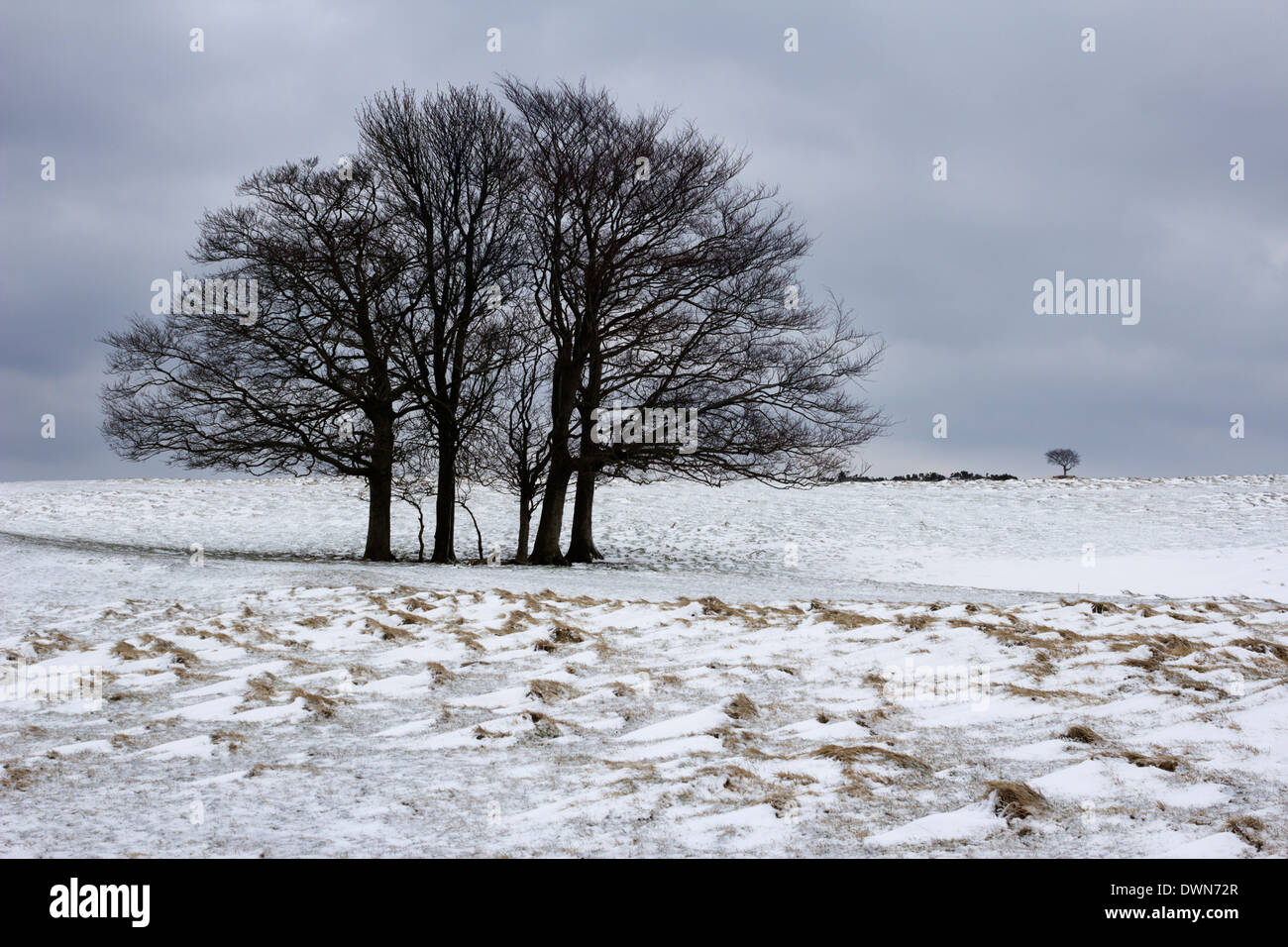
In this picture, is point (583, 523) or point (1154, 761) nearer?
point (1154, 761)

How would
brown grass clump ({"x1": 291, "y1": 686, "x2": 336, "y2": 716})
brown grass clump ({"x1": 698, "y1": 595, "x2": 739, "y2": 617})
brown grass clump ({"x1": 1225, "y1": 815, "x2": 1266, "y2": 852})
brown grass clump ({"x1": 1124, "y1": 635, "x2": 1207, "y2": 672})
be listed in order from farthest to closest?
brown grass clump ({"x1": 698, "y1": 595, "x2": 739, "y2": 617}) → brown grass clump ({"x1": 1124, "y1": 635, "x2": 1207, "y2": 672}) → brown grass clump ({"x1": 291, "y1": 686, "x2": 336, "y2": 716}) → brown grass clump ({"x1": 1225, "y1": 815, "x2": 1266, "y2": 852})

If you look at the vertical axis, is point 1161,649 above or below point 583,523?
below

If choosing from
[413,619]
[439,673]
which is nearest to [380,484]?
[413,619]

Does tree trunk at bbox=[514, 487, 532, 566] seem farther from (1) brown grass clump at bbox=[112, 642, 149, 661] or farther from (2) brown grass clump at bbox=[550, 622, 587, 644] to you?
(1) brown grass clump at bbox=[112, 642, 149, 661]

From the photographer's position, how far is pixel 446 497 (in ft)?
67.5

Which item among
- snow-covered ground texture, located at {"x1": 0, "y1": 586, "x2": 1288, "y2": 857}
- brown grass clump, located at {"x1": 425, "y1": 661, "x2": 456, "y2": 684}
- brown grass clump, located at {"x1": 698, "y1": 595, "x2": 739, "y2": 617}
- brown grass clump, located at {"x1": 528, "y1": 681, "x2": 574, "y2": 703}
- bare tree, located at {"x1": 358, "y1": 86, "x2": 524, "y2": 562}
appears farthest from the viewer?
bare tree, located at {"x1": 358, "y1": 86, "x2": 524, "y2": 562}

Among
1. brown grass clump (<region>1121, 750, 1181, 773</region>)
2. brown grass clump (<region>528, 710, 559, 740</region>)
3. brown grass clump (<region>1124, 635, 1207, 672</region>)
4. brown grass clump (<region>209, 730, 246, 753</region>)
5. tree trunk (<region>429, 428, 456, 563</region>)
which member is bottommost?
brown grass clump (<region>209, 730, 246, 753</region>)

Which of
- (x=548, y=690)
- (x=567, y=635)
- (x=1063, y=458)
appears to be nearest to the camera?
(x=548, y=690)

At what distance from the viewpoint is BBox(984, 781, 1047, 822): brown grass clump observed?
419 cm

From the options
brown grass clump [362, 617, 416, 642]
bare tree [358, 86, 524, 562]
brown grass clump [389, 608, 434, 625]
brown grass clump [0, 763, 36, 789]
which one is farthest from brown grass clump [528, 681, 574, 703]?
bare tree [358, 86, 524, 562]

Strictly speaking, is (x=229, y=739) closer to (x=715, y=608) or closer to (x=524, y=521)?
(x=715, y=608)

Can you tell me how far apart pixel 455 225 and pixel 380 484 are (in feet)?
19.4

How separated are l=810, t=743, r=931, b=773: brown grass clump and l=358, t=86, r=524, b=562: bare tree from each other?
1486 centimetres

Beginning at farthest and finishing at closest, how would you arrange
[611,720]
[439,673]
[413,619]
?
[413,619] → [439,673] → [611,720]
